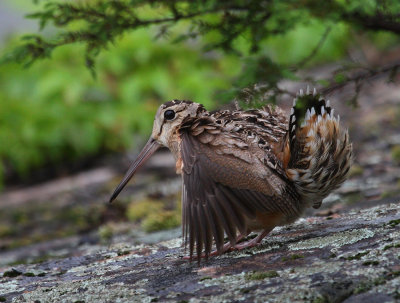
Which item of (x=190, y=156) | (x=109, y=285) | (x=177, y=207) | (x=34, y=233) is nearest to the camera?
(x=109, y=285)

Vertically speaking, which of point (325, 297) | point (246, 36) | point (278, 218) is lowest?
point (325, 297)

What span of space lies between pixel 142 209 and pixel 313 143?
2.69 metres

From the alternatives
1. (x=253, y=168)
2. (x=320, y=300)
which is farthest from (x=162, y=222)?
(x=320, y=300)

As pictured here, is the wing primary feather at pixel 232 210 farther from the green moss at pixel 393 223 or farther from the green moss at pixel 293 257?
the green moss at pixel 393 223

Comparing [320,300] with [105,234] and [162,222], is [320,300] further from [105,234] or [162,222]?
[105,234]

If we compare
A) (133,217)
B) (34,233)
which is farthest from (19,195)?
(133,217)

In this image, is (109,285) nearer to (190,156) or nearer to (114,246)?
(190,156)

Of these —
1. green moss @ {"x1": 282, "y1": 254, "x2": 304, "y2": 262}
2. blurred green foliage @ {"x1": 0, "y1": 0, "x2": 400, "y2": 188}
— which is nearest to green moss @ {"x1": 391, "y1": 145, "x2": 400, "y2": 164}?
blurred green foliage @ {"x1": 0, "y1": 0, "x2": 400, "y2": 188}

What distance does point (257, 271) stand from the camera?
346cm

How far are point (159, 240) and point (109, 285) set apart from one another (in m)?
1.41

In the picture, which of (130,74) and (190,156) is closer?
(190,156)

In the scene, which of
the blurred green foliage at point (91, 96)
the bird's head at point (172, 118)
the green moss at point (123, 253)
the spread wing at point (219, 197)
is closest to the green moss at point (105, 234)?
the green moss at point (123, 253)

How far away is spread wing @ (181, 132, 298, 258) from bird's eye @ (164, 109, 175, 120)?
16.8 inches

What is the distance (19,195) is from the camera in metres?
8.27
